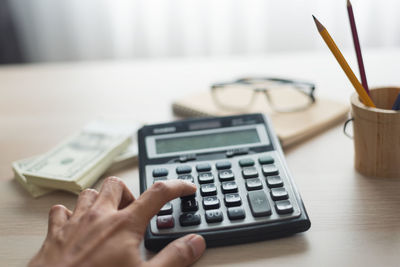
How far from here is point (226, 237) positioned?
57 cm

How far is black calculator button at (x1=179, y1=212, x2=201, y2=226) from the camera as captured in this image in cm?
58

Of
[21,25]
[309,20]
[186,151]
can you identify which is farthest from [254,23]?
[186,151]

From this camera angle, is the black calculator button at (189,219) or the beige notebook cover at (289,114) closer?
the black calculator button at (189,219)

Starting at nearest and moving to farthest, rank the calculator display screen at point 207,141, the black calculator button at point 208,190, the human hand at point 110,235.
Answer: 1. the human hand at point 110,235
2. the black calculator button at point 208,190
3. the calculator display screen at point 207,141

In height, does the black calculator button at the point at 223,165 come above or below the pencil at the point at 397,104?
below

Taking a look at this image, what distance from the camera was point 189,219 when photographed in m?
0.58

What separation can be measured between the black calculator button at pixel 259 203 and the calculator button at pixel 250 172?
0.13 ft

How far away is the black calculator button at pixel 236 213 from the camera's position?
1.90ft

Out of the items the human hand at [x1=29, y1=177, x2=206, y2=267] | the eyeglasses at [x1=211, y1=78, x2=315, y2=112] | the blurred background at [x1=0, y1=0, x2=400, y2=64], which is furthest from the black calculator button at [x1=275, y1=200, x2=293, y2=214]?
the blurred background at [x1=0, y1=0, x2=400, y2=64]

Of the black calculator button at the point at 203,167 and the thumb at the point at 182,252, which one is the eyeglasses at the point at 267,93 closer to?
the black calculator button at the point at 203,167

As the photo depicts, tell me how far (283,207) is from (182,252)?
136 millimetres

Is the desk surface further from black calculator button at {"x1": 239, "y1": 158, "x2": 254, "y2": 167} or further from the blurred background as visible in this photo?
the blurred background

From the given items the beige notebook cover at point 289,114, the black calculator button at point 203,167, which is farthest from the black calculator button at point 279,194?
the beige notebook cover at point 289,114

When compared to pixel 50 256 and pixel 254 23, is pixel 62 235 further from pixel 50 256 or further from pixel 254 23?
pixel 254 23
